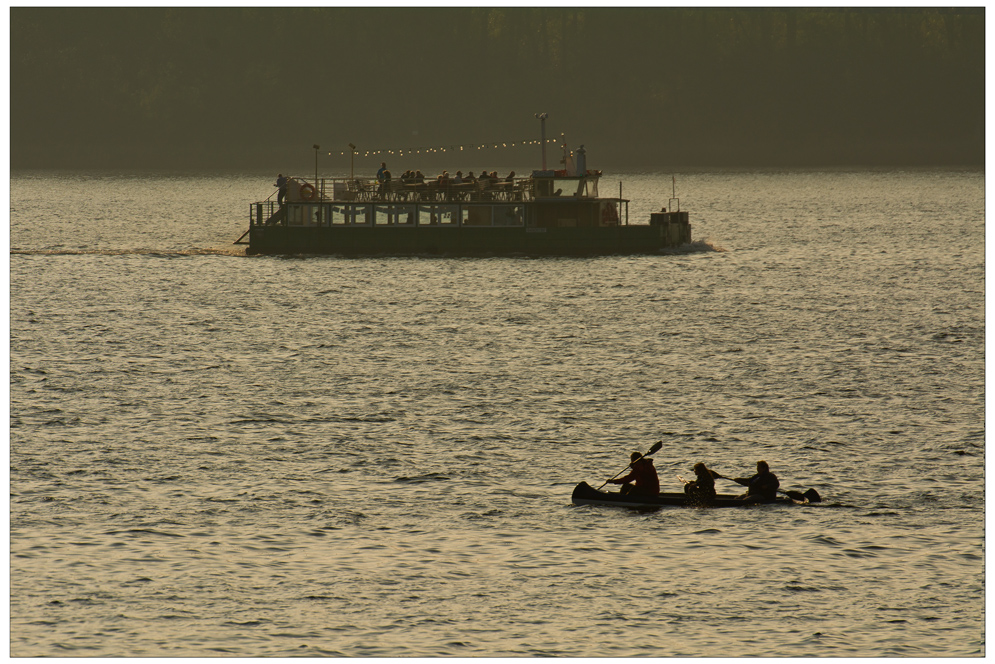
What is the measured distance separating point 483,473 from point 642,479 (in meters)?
4.90

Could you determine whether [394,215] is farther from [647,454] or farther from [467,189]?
[647,454]

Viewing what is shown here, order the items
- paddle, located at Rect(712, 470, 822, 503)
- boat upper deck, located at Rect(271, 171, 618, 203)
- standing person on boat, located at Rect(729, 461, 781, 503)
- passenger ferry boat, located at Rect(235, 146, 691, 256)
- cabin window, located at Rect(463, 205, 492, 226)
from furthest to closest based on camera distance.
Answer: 1. cabin window, located at Rect(463, 205, 492, 226)
2. passenger ferry boat, located at Rect(235, 146, 691, 256)
3. boat upper deck, located at Rect(271, 171, 618, 203)
4. paddle, located at Rect(712, 470, 822, 503)
5. standing person on boat, located at Rect(729, 461, 781, 503)

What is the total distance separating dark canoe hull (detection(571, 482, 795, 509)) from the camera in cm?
2933

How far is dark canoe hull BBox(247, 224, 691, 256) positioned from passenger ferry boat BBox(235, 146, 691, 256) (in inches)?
2.6

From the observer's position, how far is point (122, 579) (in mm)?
24969

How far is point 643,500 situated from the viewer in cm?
2931

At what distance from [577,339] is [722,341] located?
623 centimetres

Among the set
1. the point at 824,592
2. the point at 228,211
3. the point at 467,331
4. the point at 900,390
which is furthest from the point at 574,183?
the point at 228,211

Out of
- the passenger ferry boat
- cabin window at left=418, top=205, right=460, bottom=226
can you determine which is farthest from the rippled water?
cabin window at left=418, top=205, right=460, bottom=226

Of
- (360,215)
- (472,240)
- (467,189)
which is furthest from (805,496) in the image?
(360,215)

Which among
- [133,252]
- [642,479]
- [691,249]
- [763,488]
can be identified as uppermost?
[133,252]

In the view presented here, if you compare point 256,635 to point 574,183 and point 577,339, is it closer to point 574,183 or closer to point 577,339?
point 577,339

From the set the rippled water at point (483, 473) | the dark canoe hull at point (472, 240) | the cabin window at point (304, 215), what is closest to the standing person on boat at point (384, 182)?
the dark canoe hull at point (472, 240)

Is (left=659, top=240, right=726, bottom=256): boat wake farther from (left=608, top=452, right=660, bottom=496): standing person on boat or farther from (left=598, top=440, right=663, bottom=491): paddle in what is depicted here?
(left=608, top=452, right=660, bottom=496): standing person on boat
